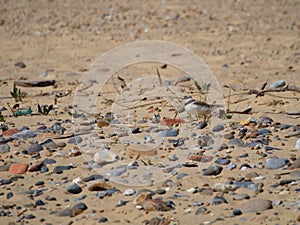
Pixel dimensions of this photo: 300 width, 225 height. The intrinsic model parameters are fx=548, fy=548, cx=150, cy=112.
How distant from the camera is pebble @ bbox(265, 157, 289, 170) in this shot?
101 inches

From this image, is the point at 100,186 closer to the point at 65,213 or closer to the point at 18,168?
the point at 65,213

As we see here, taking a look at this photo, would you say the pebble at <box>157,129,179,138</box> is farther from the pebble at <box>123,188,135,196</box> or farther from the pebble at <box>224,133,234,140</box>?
the pebble at <box>123,188,135,196</box>

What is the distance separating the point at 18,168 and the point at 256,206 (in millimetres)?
1192

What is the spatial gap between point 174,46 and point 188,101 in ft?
8.44

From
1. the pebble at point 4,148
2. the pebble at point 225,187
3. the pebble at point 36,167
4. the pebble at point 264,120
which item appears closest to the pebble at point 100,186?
the pebble at point 36,167

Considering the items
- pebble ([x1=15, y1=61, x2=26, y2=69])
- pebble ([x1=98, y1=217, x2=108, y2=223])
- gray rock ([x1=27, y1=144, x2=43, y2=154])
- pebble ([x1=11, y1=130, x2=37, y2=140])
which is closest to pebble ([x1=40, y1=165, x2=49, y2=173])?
gray rock ([x1=27, y1=144, x2=43, y2=154])

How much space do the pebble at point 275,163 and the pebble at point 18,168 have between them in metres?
1.18

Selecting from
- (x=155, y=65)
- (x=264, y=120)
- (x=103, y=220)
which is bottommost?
(x=103, y=220)

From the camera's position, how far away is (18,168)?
2.71 metres

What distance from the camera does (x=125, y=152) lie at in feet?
9.31

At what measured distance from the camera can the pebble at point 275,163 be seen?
2.57 m

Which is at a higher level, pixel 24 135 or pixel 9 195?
pixel 24 135

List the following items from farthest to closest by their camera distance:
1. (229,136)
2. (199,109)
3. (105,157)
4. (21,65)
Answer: (21,65), (199,109), (229,136), (105,157)

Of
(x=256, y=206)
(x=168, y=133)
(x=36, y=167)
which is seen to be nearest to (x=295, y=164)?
(x=256, y=206)
